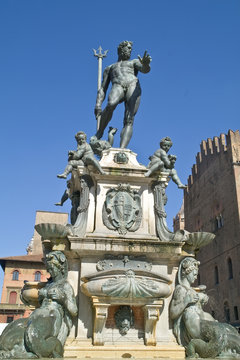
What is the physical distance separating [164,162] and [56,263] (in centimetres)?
300

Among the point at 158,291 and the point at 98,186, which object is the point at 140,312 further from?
the point at 98,186

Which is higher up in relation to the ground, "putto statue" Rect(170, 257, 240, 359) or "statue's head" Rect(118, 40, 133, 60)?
"statue's head" Rect(118, 40, 133, 60)

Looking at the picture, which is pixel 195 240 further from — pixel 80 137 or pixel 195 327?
pixel 80 137

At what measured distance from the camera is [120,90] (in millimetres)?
9047

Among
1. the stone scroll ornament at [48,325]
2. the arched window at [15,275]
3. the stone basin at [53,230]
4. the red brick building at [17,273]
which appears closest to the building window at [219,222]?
the red brick building at [17,273]

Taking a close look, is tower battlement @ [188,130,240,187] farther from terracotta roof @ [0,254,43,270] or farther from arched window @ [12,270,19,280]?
arched window @ [12,270,19,280]

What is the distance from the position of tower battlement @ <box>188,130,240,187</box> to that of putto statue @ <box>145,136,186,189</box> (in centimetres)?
3930

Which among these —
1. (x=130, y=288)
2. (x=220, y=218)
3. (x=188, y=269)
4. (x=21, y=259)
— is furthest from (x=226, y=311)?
(x=130, y=288)

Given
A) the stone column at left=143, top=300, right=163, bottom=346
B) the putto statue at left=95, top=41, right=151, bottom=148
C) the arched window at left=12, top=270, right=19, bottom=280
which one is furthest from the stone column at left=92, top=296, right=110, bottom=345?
the arched window at left=12, top=270, right=19, bottom=280

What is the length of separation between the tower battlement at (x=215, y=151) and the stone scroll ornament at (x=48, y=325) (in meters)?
41.7

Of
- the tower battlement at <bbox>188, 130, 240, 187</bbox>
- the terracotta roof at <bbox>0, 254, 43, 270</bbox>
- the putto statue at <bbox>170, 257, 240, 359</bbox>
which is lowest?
the putto statue at <bbox>170, 257, 240, 359</bbox>

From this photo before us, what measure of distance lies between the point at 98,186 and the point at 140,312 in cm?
246

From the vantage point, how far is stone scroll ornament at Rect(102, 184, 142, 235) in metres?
7.16

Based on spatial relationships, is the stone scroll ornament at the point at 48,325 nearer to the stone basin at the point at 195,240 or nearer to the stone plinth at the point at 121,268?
the stone plinth at the point at 121,268
